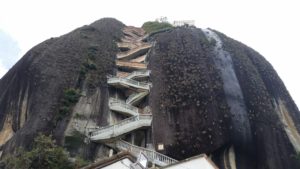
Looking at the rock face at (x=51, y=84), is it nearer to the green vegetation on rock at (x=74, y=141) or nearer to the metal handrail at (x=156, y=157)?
the green vegetation on rock at (x=74, y=141)

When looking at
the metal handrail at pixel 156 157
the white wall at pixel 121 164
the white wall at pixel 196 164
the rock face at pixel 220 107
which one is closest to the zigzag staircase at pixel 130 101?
the metal handrail at pixel 156 157

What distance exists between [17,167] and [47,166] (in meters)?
1.67

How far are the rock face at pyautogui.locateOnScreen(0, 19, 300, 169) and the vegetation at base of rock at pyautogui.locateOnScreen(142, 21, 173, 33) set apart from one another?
10217 mm

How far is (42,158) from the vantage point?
85.6 feet

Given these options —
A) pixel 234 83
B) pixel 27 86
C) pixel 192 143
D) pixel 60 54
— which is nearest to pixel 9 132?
pixel 27 86

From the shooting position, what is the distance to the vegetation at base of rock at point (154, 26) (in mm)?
53438

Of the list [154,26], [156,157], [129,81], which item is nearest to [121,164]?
[156,157]

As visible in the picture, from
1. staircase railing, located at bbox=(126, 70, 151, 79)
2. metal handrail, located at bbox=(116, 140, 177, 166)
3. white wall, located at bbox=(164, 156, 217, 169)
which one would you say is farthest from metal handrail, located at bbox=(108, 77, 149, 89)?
white wall, located at bbox=(164, 156, 217, 169)

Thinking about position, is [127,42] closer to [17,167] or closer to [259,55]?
[259,55]

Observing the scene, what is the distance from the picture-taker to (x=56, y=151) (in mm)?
26812

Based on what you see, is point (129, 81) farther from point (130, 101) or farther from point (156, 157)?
point (156, 157)

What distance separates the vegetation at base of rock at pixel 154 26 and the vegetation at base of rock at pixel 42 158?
2811 cm

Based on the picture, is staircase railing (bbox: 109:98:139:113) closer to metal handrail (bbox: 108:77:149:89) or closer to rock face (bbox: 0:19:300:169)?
rock face (bbox: 0:19:300:169)

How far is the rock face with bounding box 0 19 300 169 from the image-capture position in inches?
1281
